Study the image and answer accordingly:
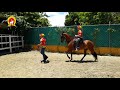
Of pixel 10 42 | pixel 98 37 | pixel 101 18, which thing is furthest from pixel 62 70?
pixel 101 18

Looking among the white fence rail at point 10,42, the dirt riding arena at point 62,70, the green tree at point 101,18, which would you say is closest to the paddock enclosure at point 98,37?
the white fence rail at point 10,42

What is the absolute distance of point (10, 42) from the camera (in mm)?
20156

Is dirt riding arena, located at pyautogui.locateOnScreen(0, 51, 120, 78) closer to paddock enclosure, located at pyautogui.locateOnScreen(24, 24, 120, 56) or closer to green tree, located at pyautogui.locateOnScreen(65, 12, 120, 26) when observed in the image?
paddock enclosure, located at pyautogui.locateOnScreen(24, 24, 120, 56)

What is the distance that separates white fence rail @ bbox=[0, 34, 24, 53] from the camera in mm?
19625

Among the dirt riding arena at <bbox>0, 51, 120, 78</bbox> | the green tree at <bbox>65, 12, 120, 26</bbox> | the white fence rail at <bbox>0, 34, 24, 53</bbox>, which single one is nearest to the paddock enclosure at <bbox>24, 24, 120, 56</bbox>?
the white fence rail at <bbox>0, 34, 24, 53</bbox>

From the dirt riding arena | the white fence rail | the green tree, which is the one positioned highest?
the green tree

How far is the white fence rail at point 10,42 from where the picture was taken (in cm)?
1962
